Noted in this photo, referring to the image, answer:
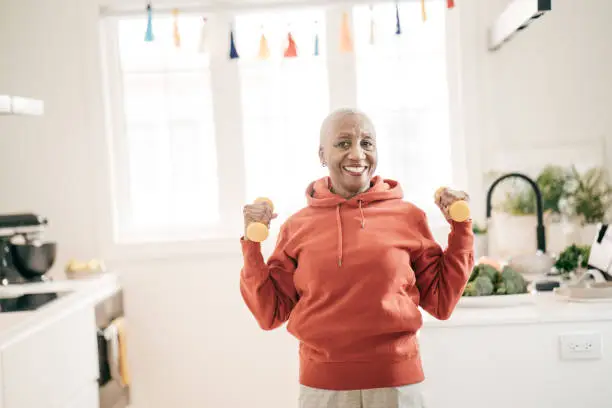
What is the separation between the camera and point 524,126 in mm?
3543

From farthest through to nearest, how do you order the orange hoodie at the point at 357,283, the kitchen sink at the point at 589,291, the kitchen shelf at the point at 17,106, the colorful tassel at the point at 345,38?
the colorful tassel at the point at 345,38, the kitchen shelf at the point at 17,106, the kitchen sink at the point at 589,291, the orange hoodie at the point at 357,283

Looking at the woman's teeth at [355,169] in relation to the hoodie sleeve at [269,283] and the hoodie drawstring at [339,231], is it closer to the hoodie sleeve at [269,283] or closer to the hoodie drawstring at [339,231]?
the hoodie drawstring at [339,231]

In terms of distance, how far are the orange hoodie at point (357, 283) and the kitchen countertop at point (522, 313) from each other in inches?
17.3

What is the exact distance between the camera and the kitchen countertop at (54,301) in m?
2.16

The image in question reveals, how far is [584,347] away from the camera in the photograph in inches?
81.4

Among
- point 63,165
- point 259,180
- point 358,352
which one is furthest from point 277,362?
point 358,352

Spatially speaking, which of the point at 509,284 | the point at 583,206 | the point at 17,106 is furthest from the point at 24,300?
the point at 583,206

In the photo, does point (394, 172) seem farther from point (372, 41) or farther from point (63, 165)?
point (63, 165)

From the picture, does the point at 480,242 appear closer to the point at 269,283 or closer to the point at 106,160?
the point at 106,160

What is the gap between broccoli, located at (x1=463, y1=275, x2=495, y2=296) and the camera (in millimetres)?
2316

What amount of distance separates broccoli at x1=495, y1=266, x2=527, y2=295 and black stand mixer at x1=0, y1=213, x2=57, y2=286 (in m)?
1.76

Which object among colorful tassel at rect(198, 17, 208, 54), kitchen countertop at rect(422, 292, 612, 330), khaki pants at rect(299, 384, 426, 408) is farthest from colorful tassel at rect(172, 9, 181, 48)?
khaki pants at rect(299, 384, 426, 408)

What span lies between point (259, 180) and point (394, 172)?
0.63 metres

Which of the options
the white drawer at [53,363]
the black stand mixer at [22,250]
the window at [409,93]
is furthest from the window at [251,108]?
the white drawer at [53,363]
